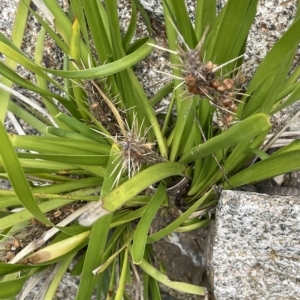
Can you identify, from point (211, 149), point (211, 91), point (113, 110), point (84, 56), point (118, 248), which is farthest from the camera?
point (118, 248)

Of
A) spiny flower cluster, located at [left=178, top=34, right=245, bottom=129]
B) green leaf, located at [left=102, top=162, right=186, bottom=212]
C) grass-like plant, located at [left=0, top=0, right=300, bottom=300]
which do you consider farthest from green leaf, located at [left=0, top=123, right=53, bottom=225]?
spiny flower cluster, located at [left=178, top=34, right=245, bottom=129]

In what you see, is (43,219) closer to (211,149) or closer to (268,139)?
(211,149)

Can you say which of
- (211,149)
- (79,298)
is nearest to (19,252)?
(79,298)

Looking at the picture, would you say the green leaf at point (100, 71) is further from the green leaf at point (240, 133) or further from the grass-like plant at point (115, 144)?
the green leaf at point (240, 133)

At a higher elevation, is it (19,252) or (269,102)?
(269,102)

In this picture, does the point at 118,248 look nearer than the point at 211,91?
No

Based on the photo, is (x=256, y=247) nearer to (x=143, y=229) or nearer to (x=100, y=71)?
(x=143, y=229)
